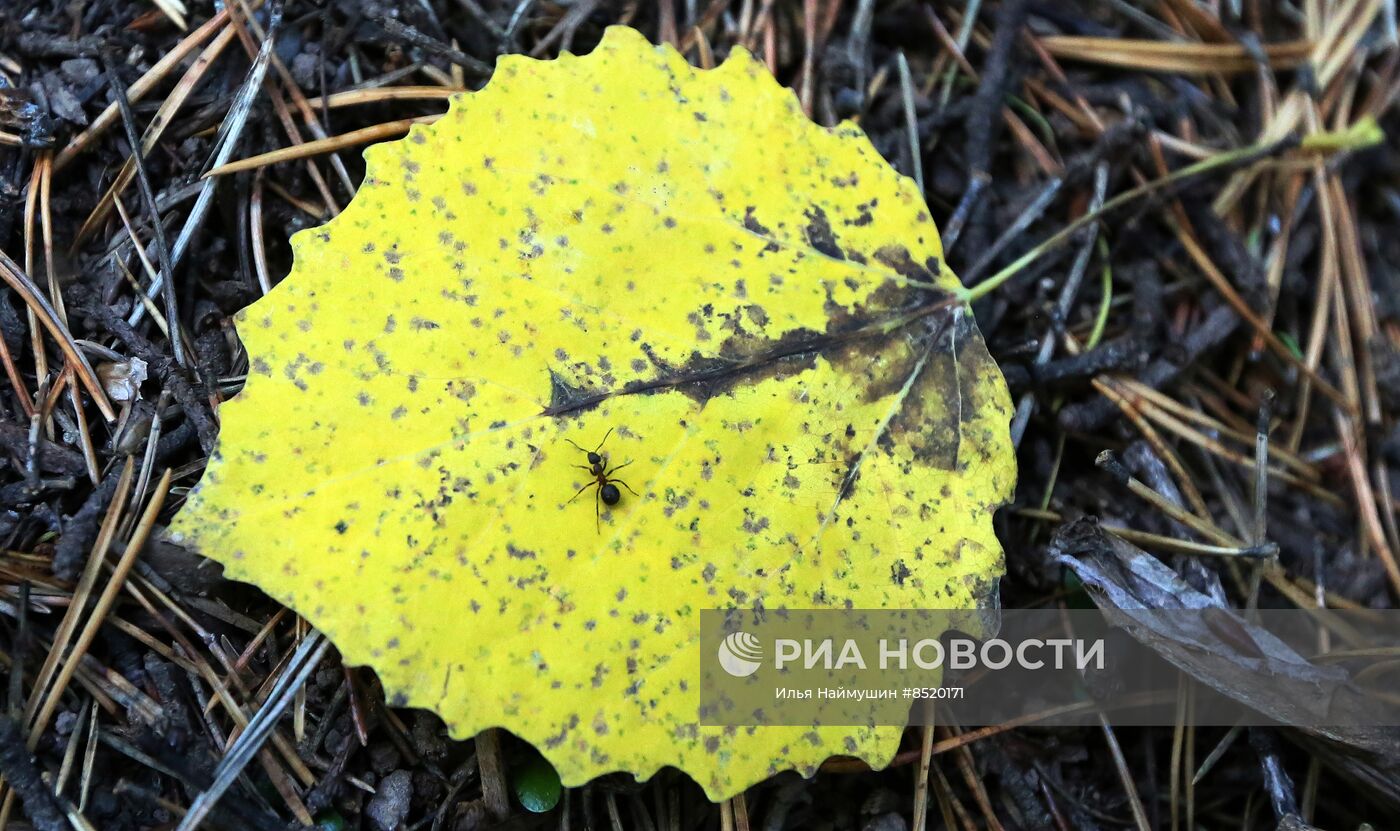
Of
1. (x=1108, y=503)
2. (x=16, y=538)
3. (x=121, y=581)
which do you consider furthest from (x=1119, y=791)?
(x=16, y=538)

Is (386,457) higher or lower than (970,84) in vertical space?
lower

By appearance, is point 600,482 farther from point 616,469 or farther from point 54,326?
point 54,326

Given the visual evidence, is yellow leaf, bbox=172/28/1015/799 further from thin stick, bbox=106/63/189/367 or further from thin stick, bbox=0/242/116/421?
thin stick, bbox=0/242/116/421

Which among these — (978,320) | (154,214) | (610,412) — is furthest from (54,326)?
(978,320)

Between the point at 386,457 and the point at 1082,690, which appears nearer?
the point at 386,457

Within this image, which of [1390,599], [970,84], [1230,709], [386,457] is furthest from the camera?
[970,84]

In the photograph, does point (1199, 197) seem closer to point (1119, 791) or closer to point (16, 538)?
point (1119, 791)

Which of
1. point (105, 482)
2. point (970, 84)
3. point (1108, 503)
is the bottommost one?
→ point (1108, 503)
